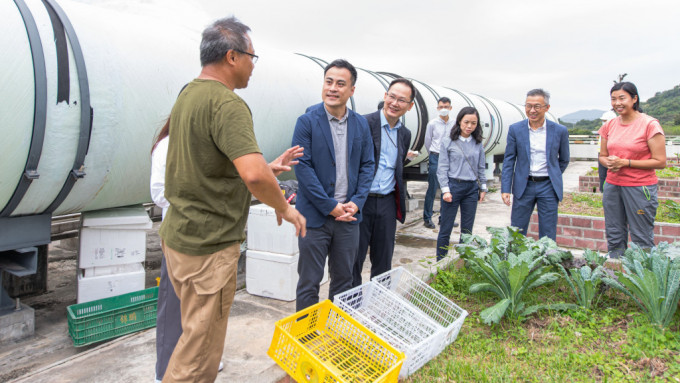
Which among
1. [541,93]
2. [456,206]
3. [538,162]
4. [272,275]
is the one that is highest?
[541,93]

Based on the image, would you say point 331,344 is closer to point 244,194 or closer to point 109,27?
point 244,194

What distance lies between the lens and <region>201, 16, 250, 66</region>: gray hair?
5.37ft

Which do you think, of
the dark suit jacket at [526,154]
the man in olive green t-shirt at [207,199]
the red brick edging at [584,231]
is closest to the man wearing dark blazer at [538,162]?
the dark suit jacket at [526,154]

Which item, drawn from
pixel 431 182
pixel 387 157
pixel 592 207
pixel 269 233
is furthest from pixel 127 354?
pixel 592 207

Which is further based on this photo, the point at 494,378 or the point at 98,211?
the point at 98,211

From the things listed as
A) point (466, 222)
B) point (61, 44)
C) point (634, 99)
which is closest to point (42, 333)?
point (61, 44)

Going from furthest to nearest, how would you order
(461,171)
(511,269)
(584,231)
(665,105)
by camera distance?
1. (665,105)
2. (584,231)
3. (461,171)
4. (511,269)

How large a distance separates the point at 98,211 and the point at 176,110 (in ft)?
7.24

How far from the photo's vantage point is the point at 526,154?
12.8ft

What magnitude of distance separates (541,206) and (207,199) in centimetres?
325

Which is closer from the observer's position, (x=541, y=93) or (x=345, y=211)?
(x=345, y=211)

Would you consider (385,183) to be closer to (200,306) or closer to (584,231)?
(200,306)

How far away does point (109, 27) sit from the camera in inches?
119

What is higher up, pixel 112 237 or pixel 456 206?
pixel 456 206
